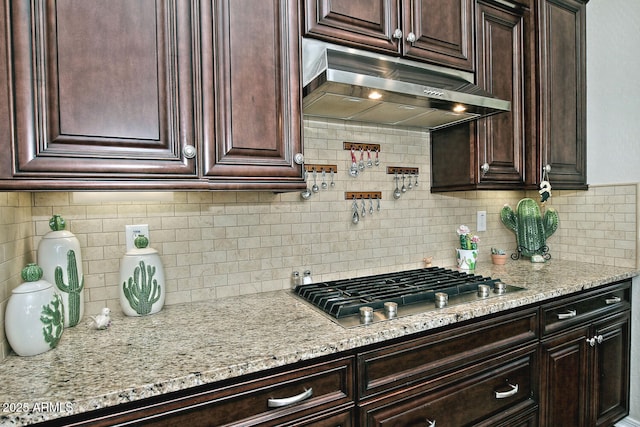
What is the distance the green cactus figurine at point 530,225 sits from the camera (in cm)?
234

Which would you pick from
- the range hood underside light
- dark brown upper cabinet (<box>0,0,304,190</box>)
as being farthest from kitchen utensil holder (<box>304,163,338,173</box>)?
dark brown upper cabinet (<box>0,0,304,190</box>)

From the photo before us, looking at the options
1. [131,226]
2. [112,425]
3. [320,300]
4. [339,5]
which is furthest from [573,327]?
[131,226]

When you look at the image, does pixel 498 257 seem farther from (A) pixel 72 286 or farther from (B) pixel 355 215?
(A) pixel 72 286

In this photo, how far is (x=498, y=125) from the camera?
197 centimetres

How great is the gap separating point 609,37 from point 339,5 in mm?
1857

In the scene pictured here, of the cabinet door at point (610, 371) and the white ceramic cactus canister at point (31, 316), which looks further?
the cabinet door at point (610, 371)

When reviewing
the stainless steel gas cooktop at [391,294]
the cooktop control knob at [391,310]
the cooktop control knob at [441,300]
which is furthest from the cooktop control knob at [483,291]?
the cooktop control knob at [391,310]

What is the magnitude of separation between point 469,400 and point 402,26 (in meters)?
1.59

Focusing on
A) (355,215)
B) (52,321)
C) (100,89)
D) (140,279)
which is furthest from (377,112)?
(52,321)

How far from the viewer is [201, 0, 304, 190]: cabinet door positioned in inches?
46.1

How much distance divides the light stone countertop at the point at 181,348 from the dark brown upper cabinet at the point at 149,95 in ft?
1.58

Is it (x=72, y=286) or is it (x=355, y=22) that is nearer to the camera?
(x=72, y=286)

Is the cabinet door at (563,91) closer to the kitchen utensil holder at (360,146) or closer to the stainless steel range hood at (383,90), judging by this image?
the stainless steel range hood at (383,90)

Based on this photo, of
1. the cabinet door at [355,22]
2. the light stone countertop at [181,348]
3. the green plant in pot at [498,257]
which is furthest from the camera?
the green plant in pot at [498,257]
